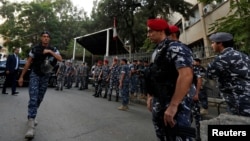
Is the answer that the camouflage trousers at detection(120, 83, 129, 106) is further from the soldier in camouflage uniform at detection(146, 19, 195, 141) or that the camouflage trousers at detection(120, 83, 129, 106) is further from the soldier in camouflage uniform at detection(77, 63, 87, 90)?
the soldier in camouflage uniform at detection(77, 63, 87, 90)

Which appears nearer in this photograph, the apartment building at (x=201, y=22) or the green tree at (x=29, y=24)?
the apartment building at (x=201, y=22)

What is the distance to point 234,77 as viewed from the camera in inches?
135

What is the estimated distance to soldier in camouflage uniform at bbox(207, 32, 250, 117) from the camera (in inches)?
133

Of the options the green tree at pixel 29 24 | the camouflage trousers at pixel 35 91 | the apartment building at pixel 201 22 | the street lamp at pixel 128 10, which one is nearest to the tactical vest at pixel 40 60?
the camouflage trousers at pixel 35 91

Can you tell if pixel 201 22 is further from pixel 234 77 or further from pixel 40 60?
pixel 234 77

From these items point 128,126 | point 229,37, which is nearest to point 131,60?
point 128,126

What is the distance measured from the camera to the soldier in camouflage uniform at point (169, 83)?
2.58 m

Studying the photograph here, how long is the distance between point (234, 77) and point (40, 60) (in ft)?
12.1

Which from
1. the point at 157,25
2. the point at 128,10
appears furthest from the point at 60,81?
the point at 157,25

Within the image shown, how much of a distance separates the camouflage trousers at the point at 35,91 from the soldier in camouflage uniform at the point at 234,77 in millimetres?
3301

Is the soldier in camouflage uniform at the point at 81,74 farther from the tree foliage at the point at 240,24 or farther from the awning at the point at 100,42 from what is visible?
the tree foliage at the point at 240,24

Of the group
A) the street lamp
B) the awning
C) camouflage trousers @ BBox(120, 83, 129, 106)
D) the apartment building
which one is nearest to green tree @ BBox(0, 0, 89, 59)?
the awning

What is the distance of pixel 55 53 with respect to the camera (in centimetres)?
552

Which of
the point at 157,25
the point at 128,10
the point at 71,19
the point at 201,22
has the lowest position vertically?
the point at 157,25
